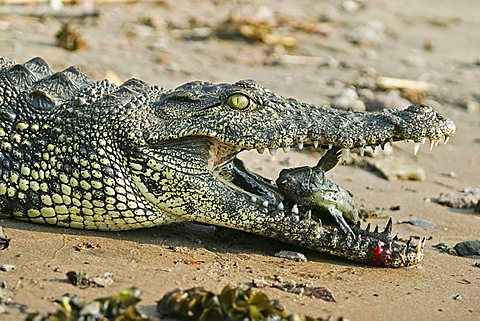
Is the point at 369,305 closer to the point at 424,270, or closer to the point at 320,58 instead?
the point at 424,270

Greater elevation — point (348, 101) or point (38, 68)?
point (348, 101)

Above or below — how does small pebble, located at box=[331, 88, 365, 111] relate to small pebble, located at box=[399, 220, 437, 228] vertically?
above

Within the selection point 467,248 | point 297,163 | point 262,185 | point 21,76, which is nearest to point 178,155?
point 262,185

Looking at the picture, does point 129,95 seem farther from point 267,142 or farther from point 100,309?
point 100,309

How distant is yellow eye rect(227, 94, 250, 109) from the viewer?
221 inches

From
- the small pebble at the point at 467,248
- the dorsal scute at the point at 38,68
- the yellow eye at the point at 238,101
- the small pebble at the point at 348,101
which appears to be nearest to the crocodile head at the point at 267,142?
the yellow eye at the point at 238,101

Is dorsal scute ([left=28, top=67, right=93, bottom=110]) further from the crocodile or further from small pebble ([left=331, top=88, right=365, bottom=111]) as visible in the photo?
small pebble ([left=331, top=88, right=365, bottom=111])

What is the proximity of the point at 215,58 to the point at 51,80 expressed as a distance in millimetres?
5596

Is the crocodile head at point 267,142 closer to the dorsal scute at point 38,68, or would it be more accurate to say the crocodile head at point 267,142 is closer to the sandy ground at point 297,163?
the sandy ground at point 297,163

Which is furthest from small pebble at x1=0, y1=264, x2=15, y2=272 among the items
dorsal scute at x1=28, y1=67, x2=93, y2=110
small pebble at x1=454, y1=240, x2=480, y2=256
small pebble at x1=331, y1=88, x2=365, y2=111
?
small pebble at x1=331, y1=88, x2=365, y2=111

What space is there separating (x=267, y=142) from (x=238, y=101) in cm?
33

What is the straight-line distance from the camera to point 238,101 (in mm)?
5613

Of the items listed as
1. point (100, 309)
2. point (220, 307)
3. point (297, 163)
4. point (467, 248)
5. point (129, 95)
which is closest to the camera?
point (100, 309)

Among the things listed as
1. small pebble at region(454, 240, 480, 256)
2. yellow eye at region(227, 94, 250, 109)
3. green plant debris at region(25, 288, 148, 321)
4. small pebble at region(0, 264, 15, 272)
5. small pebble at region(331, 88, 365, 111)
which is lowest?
green plant debris at region(25, 288, 148, 321)
